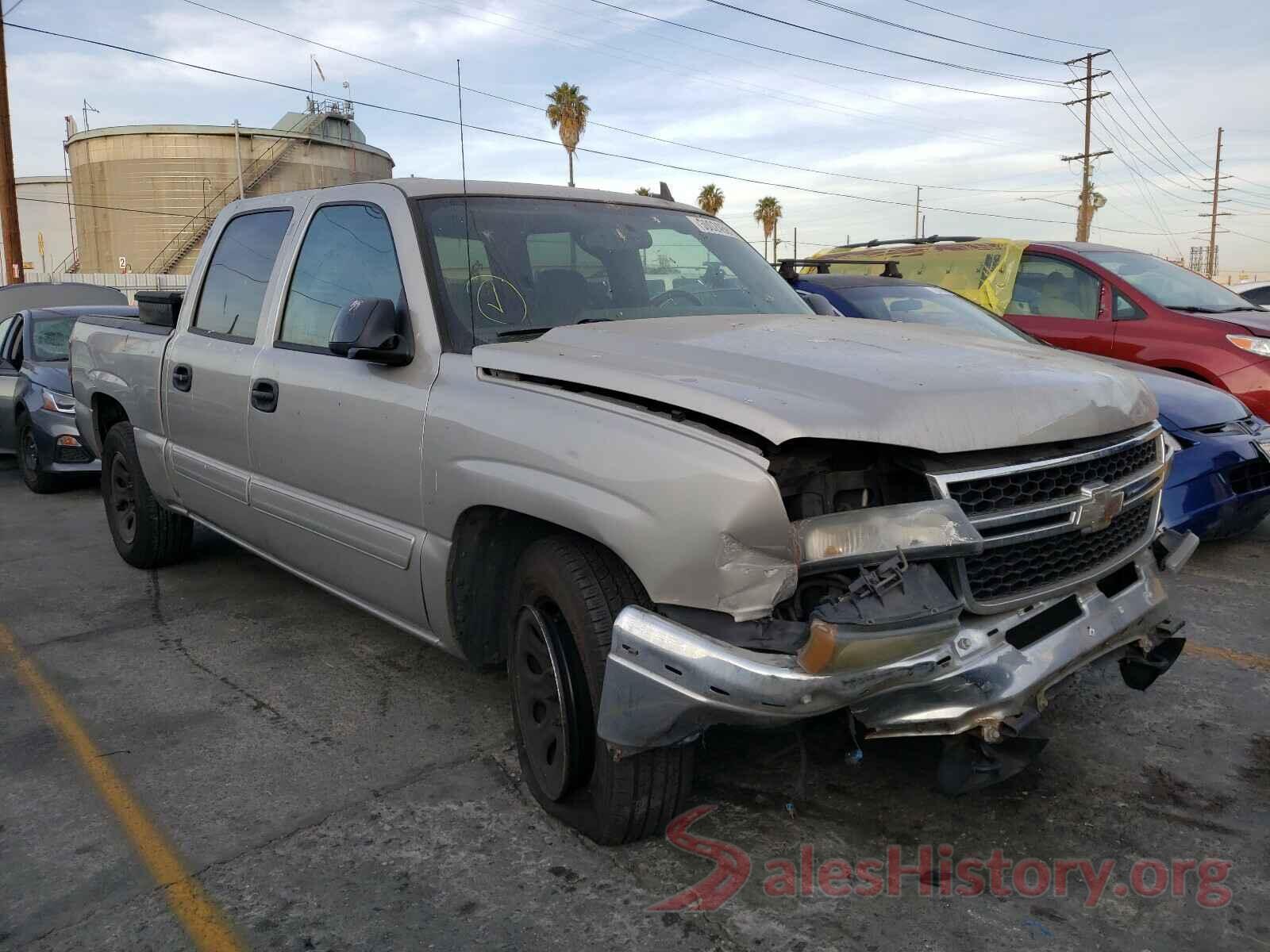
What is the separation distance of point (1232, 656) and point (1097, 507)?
202 cm

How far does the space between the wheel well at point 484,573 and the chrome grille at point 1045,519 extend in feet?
3.95

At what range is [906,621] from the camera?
2287 millimetres

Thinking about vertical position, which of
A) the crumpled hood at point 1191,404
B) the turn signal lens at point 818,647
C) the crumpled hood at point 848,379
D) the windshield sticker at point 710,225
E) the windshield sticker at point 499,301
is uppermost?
the windshield sticker at point 710,225

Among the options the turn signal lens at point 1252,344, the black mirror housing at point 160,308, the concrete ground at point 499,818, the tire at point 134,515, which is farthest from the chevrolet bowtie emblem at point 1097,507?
the turn signal lens at point 1252,344

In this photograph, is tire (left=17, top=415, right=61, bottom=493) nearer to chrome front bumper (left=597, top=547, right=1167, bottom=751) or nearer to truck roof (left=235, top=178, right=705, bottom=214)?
truck roof (left=235, top=178, right=705, bottom=214)

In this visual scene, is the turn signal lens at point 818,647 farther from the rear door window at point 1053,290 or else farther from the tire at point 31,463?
the tire at point 31,463

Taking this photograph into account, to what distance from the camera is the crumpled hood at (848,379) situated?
94.3 inches

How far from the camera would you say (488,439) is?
2.97m

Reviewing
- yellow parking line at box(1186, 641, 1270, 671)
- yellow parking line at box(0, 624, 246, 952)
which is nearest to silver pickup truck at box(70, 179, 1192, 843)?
yellow parking line at box(0, 624, 246, 952)

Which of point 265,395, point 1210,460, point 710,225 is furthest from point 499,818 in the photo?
point 1210,460

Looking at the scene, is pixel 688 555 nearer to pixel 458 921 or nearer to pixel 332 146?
pixel 458 921

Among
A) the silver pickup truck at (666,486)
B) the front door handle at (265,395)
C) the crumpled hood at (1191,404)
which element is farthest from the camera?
the crumpled hood at (1191,404)

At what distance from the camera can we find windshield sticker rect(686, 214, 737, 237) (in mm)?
4309

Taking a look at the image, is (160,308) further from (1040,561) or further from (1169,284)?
(1169,284)
